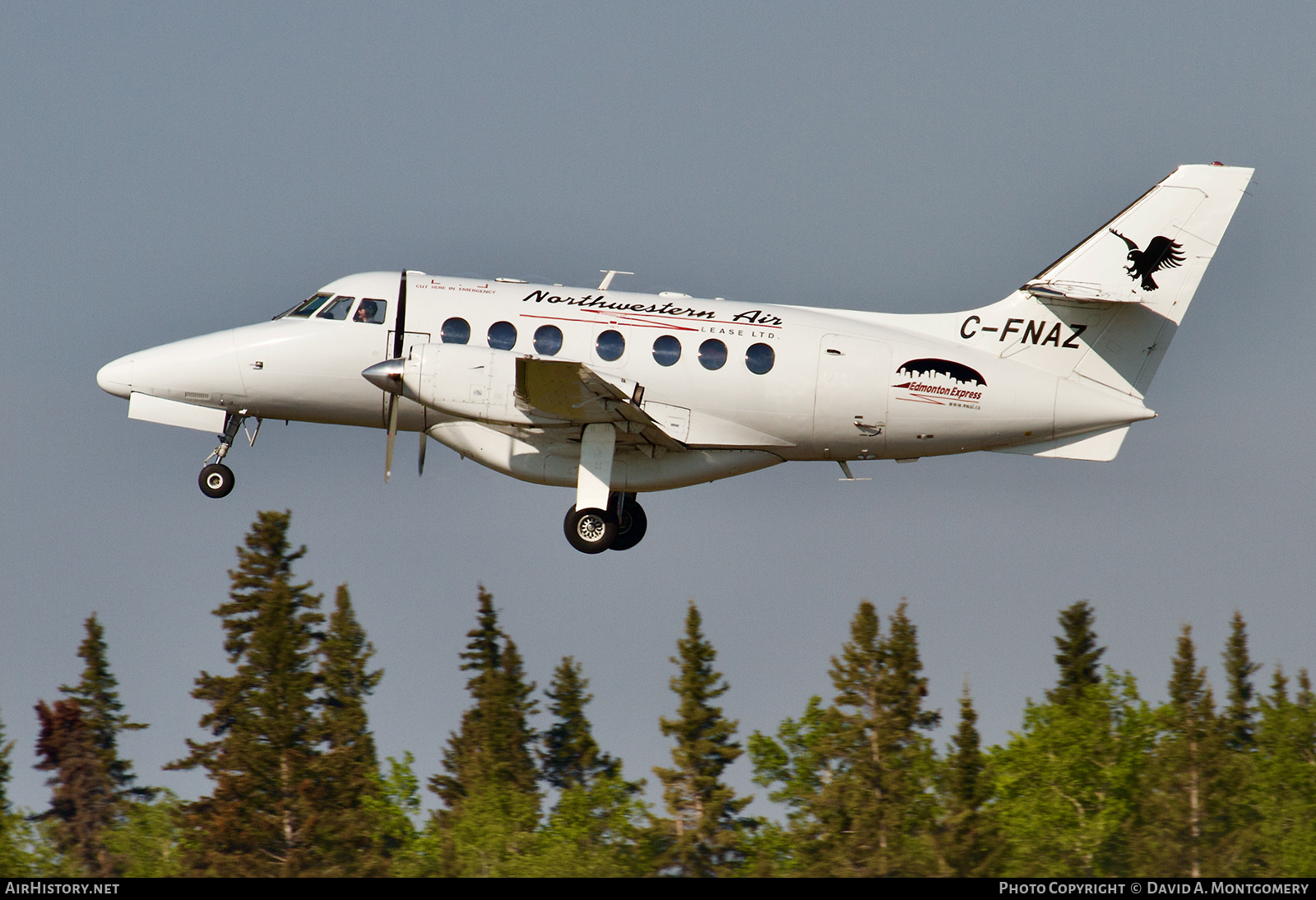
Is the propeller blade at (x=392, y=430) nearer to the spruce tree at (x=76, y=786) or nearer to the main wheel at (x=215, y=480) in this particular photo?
the main wheel at (x=215, y=480)

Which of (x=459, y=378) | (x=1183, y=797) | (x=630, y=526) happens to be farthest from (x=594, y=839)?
(x=459, y=378)

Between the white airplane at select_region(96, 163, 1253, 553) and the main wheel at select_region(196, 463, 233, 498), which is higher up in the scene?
the white airplane at select_region(96, 163, 1253, 553)

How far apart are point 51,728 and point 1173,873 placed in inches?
1469

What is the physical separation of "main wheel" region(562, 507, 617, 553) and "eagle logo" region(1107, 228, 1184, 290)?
343 inches

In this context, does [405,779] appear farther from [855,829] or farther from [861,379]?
[861,379]

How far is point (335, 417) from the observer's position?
24.2 m

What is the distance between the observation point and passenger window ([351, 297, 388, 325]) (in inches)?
933

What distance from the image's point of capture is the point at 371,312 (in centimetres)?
2377

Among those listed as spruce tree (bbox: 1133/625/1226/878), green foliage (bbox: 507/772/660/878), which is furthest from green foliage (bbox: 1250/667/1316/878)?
green foliage (bbox: 507/772/660/878)

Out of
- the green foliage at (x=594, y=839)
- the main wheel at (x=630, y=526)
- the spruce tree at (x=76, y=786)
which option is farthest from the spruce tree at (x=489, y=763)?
the main wheel at (x=630, y=526)

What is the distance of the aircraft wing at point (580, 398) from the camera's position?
21344 mm

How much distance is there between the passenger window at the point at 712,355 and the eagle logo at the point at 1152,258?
20.6 ft

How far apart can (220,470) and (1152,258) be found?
1494 centimetres

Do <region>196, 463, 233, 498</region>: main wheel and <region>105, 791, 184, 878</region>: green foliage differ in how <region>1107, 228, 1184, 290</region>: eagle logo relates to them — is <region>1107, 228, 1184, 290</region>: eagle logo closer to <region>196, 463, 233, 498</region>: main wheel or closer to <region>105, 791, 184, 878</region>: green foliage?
<region>196, 463, 233, 498</region>: main wheel
